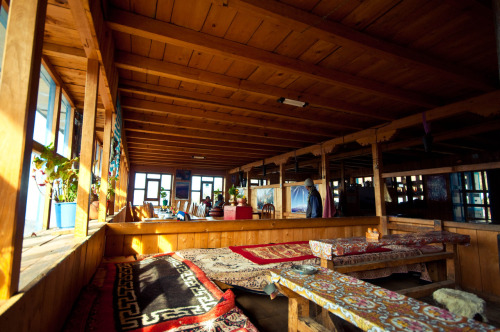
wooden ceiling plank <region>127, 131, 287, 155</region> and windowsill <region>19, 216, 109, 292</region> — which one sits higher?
wooden ceiling plank <region>127, 131, 287, 155</region>

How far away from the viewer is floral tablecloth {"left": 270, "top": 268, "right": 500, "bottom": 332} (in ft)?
3.52

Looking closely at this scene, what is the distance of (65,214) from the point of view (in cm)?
228

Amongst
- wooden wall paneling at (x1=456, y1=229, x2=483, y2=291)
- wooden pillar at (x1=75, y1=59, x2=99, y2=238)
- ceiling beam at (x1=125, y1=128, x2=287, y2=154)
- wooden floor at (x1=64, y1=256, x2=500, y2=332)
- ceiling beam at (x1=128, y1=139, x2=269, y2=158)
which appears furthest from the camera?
ceiling beam at (x1=128, y1=139, x2=269, y2=158)

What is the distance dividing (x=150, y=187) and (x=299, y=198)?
305 inches

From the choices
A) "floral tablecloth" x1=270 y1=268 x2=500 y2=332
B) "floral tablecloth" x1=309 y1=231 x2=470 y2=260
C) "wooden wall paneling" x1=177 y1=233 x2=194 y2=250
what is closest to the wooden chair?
"wooden wall paneling" x1=177 y1=233 x2=194 y2=250

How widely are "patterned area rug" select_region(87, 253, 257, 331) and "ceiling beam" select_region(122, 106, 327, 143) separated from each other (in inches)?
125

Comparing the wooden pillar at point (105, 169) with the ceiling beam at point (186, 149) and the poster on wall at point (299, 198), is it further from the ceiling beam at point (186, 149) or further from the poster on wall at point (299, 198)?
the poster on wall at point (299, 198)

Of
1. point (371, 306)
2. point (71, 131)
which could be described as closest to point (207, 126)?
point (71, 131)

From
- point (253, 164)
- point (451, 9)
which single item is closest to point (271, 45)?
point (451, 9)

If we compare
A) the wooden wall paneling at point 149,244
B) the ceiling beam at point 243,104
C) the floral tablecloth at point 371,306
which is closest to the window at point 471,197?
the ceiling beam at point 243,104

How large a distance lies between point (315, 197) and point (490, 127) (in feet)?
11.9

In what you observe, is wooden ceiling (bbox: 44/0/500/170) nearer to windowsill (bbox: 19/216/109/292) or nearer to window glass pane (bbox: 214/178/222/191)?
windowsill (bbox: 19/216/109/292)

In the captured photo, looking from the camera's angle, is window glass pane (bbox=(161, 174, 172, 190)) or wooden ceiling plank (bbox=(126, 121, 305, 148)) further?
window glass pane (bbox=(161, 174, 172, 190))

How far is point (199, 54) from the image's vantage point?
2.84m
